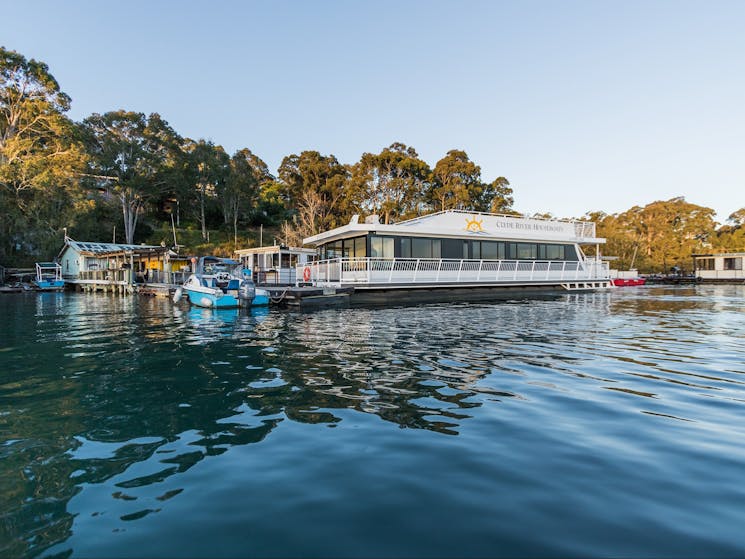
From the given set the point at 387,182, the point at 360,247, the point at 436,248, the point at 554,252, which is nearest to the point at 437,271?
the point at 436,248

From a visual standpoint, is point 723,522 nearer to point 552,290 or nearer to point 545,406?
point 545,406

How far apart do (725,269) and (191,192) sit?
63437 millimetres

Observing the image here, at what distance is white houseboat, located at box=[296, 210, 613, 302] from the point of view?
2170cm

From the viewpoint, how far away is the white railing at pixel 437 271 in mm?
21500

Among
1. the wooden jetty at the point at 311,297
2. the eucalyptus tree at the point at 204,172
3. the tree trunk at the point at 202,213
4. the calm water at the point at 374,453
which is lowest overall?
the calm water at the point at 374,453

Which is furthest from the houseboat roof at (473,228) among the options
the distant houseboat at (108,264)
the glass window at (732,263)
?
the glass window at (732,263)

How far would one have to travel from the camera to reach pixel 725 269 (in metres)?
47.6

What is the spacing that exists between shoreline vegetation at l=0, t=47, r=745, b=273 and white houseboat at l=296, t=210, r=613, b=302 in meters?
20.3

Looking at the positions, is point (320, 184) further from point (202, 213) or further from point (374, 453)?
point (374, 453)

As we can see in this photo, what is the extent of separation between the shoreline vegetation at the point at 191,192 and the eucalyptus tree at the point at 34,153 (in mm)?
98

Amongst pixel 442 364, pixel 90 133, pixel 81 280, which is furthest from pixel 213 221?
pixel 442 364

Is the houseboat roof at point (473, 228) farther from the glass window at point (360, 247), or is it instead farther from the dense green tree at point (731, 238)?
the dense green tree at point (731, 238)

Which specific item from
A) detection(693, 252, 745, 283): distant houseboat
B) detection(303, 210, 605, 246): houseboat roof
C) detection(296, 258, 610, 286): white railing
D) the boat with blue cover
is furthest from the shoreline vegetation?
the boat with blue cover

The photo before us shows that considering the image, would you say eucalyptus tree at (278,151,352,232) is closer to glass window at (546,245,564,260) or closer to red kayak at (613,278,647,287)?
glass window at (546,245,564,260)
